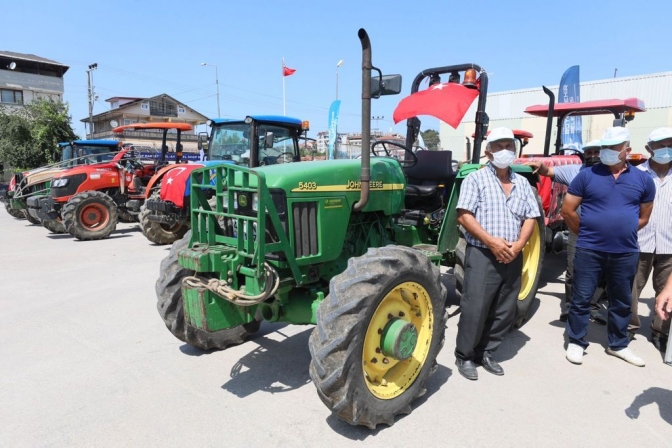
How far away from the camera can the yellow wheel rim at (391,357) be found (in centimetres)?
283

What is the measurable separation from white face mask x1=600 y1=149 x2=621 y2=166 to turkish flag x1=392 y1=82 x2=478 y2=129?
45.5 inches

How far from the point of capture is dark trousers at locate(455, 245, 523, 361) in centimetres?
332

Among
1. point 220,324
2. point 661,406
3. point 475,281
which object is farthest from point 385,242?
point 661,406

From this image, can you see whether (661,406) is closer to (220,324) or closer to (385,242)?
(385,242)

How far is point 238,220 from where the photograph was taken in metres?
2.96

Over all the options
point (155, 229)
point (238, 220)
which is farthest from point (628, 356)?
point (155, 229)

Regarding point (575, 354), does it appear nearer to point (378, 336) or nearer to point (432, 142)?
point (378, 336)

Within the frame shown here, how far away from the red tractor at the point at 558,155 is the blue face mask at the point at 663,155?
155 centimetres

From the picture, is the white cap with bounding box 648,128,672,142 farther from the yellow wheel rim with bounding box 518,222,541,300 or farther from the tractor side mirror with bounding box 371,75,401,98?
the tractor side mirror with bounding box 371,75,401,98

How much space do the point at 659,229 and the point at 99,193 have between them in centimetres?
969

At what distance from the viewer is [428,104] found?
4.34 metres

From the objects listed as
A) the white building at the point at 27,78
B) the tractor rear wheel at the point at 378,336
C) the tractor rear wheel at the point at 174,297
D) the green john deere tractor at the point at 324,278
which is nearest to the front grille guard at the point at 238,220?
the green john deere tractor at the point at 324,278

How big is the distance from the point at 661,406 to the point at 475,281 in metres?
1.40

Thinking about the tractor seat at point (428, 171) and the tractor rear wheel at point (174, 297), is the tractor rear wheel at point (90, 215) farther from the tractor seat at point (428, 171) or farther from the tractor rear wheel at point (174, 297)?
the tractor seat at point (428, 171)
